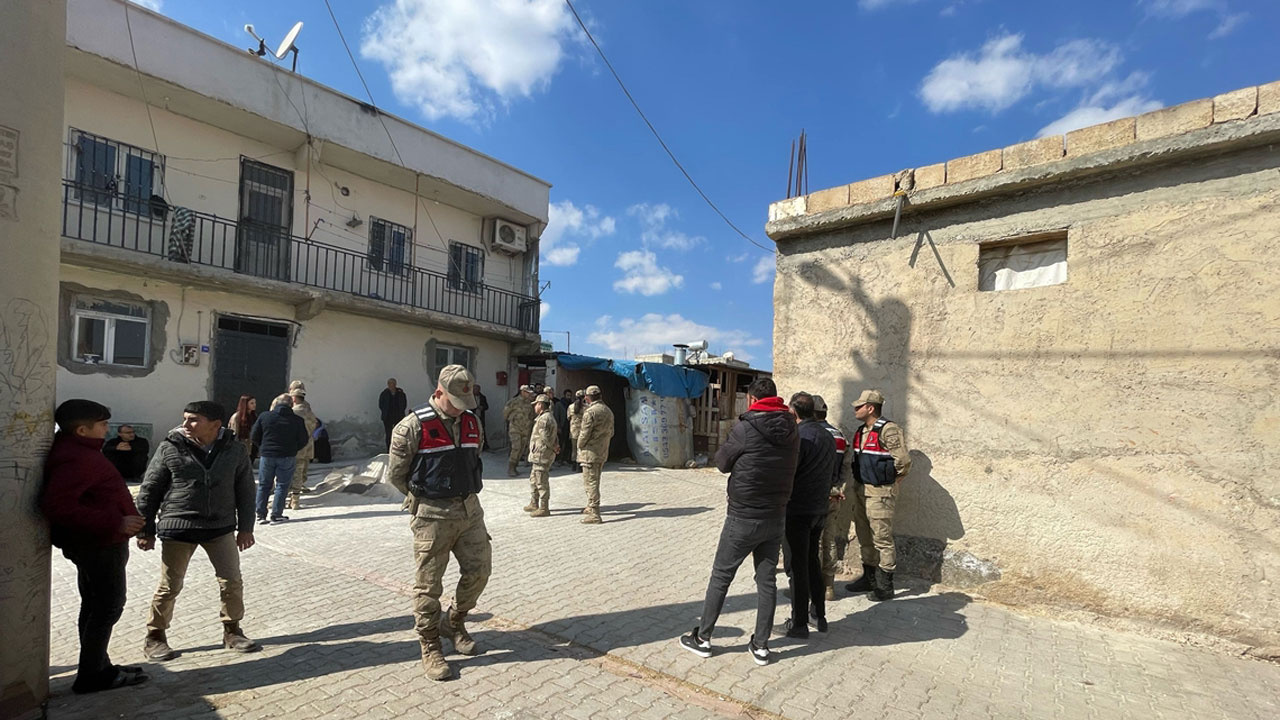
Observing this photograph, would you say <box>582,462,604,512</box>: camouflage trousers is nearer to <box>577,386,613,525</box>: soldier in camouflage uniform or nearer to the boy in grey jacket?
<box>577,386,613,525</box>: soldier in camouflage uniform

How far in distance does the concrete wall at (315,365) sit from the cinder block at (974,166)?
37.8 ft

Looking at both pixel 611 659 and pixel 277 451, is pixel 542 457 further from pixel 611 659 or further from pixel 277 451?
pixel 611 659

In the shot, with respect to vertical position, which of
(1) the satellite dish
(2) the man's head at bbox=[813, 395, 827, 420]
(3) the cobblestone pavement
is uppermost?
(1) the satellite dish

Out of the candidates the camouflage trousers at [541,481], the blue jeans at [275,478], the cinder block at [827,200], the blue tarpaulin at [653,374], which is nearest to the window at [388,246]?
the blue tarpaulin at [653,374]

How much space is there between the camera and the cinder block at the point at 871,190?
5965 millimetres

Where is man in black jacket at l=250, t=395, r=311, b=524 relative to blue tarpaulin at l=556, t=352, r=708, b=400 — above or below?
below

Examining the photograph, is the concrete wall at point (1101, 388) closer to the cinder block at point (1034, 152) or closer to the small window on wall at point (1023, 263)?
the small window on wall at point (1023, 263)

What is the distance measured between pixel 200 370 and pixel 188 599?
7511 mm

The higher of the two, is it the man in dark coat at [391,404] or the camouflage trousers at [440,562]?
the man in dark coat at [391,404]

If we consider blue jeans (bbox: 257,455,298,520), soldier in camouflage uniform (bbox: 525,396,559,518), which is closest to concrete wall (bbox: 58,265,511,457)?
blue jeans (bbox: 257,455,298,520)

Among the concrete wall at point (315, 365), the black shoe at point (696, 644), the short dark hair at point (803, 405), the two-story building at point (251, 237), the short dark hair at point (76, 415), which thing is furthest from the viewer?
the concrete wall at point (315, 365)

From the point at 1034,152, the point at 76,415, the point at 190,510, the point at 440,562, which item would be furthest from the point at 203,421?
the point at 1034,152

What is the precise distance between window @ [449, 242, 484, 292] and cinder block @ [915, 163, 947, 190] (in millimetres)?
11436

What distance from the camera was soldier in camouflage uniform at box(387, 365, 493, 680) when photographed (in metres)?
3.63
